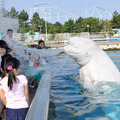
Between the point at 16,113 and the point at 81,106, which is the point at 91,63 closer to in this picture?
the point at 81,106

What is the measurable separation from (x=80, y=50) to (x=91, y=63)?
1.27 feet

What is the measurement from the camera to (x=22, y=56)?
5.43m

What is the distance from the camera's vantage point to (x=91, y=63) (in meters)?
4.66

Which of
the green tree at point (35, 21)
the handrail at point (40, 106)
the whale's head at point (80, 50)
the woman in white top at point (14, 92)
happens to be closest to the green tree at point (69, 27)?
the green tree at point (35, 21)

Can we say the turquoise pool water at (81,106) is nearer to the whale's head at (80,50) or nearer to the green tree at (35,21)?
the whale's head at (80,50)

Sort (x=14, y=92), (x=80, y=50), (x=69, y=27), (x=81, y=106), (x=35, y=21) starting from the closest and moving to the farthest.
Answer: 1. (x=14, y=92)
2. (x=81, y=106)
3. (x=80, y=50)
4. (x=35, y=21)
5. (x=69, y=27)

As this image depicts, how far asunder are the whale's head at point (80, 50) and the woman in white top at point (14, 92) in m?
1.99

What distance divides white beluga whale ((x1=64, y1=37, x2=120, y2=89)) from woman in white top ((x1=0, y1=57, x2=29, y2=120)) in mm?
2022

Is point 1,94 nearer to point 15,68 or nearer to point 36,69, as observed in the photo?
point 15,68

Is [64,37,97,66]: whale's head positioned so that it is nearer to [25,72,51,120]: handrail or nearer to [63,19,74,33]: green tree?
[25,72,51,120]: handrail

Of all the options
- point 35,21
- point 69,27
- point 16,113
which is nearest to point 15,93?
point 16,113

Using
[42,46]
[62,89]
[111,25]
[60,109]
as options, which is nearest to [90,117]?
[60,109]

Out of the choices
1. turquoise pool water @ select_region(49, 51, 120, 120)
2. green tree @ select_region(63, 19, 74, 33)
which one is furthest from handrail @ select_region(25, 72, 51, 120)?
green tree @ select_region(63, 19, 74, 33)

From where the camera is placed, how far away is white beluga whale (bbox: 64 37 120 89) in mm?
4551
